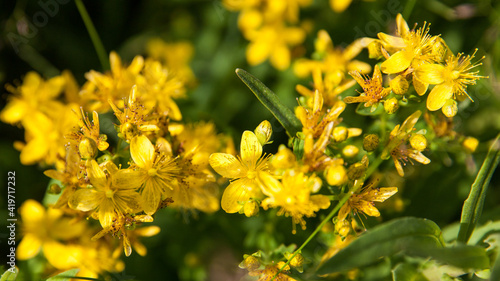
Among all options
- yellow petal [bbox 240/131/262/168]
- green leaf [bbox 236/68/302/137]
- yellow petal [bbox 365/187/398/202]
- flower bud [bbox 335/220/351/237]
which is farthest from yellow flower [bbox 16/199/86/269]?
yellow petal [bbox 365/187/398/202]

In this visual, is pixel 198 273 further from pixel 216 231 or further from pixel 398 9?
pixel 398 9

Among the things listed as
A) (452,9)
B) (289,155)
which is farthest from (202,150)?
(452,9)

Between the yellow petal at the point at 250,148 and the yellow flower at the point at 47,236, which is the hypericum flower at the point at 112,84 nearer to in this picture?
the yellow flower at the point at 47,236

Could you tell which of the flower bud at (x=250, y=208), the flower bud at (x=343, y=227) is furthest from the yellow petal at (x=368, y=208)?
the flower bud at (x=250, y=208)

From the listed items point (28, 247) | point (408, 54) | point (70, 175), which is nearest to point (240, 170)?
point (70, 175)

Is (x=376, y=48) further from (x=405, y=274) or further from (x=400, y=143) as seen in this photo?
(x=405, y=274)
